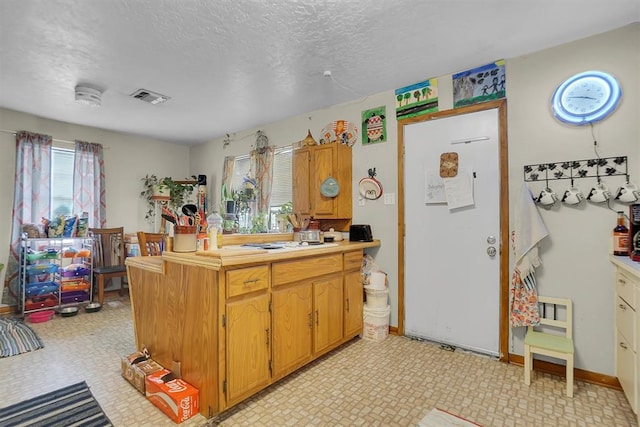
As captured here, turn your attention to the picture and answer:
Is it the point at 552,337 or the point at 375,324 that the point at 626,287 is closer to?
the point at 552,337

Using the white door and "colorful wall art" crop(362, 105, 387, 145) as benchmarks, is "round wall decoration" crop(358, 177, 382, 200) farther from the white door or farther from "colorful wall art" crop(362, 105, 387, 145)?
"colorful wall art" crop(362, 105, 387, 145)

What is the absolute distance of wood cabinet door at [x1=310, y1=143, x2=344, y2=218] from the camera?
3211mm

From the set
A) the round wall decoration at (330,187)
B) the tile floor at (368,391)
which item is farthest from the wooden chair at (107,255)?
the round wall decoration at (330,187)

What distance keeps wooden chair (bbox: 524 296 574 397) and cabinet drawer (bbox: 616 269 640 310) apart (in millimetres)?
319

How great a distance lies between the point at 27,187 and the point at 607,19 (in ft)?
19.4

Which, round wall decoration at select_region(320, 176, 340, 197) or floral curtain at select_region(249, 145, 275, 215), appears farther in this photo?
floral curtain at select_region(249, 145, 275, 215)

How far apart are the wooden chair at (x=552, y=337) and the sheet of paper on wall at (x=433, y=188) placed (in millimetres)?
1085

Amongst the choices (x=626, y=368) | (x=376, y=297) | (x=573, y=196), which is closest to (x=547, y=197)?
(x=573, y=196)

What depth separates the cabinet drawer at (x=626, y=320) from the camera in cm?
167

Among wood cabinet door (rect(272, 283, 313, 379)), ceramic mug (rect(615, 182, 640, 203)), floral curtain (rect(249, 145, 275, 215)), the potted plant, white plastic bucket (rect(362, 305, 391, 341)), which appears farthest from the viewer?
the potted plant

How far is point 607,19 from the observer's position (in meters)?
1.96

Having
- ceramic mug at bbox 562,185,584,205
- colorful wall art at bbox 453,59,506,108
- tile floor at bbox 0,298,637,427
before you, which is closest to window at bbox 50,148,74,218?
tile floor at bbox 0,298,637,427

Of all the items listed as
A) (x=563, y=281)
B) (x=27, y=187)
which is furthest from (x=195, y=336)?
(x=27, y=187)

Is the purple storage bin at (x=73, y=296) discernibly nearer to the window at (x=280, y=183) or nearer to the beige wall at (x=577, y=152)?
the window at (x=280, y=183)
